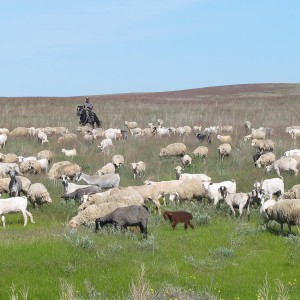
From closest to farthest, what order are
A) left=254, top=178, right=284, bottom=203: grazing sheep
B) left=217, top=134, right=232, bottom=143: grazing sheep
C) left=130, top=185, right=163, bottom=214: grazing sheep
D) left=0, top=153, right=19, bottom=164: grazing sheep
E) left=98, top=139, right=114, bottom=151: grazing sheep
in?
left=130, top=185, right=163, bottom=214: grazing sheep → left=254, top=178, right=284, bottom=203: grazing sheep → left=0, top=153, right=19, bottom=164: grazing sheep → left=98, top=139, right=114, bottom=151: grazing sheep → left=217, top=134, right=232, bottom=143: grazing sheep

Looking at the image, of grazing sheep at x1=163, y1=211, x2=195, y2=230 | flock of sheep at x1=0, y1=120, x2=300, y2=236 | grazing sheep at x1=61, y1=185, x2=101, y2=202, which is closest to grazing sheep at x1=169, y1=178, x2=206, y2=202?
flock of sheep at x1=0, y1=120, x2=300, y2=236

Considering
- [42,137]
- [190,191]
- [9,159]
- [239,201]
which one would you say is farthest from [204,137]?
[239,201]

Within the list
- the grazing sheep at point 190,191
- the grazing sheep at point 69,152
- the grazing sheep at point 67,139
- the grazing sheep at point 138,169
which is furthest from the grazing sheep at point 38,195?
the grazing sheep at point 67,139

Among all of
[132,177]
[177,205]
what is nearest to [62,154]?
[132,177]

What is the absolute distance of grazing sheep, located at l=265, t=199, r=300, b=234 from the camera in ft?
47.0

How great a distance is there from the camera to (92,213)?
51.8 feet

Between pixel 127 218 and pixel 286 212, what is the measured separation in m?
3.89

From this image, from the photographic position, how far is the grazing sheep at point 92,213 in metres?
15.7

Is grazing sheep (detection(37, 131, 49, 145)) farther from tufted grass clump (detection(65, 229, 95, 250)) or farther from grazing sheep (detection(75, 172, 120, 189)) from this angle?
tufted grass clump (detection(65, 229, 95, 250))

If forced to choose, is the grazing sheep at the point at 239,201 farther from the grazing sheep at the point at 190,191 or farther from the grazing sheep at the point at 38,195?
the grazing sheep at the point at 38,195

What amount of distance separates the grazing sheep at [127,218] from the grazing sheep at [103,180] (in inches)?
279

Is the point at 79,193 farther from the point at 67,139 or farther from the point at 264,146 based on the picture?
the point at 67,139

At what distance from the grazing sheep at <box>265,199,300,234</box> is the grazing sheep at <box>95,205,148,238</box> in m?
3.24

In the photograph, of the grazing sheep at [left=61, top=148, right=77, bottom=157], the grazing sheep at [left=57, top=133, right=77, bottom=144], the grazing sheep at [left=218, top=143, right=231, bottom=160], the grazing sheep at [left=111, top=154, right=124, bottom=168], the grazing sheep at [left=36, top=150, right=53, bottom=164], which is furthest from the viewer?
the grazing sheep at [left=57, top=133, right=77, bottom=144]
